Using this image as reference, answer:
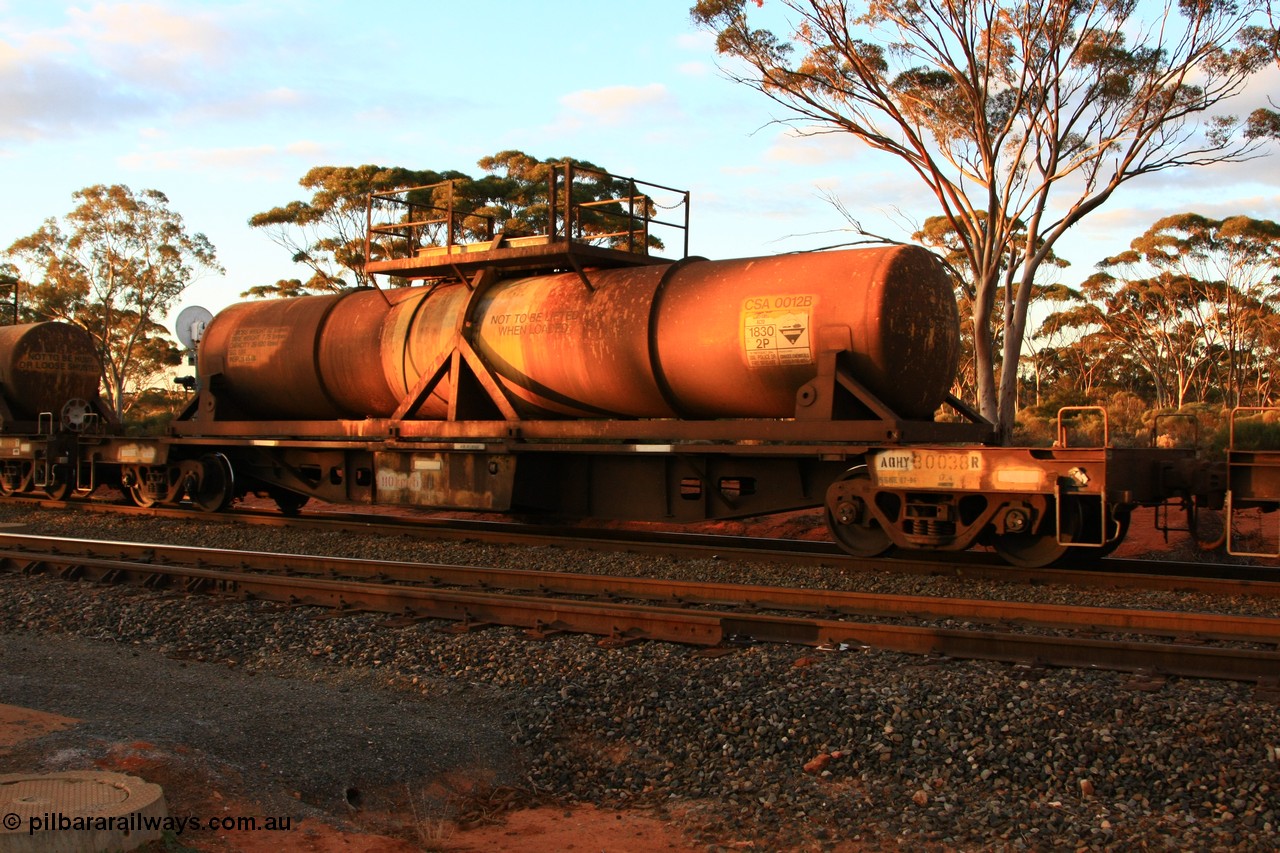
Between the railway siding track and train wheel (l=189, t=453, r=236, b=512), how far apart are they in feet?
14.7

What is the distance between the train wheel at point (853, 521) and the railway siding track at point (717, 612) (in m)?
1.82

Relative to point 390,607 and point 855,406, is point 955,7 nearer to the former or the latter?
point 855,406

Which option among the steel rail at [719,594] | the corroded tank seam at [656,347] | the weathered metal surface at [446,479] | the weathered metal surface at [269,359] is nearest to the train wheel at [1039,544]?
the steel rail at [719,594]

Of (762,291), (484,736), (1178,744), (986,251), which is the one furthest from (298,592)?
(986,251)

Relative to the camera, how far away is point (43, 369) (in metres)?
19.1

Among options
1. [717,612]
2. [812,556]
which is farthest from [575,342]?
[717,612]

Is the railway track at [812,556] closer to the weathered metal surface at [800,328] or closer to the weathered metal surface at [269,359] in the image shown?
the weathered metal surface at [800,328]

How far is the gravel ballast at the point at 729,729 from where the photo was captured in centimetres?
Answer: 456

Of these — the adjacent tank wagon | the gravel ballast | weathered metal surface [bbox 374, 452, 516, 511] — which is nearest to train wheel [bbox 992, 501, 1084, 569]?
the adjacent tank wagon

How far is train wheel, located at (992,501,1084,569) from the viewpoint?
30.1 ft

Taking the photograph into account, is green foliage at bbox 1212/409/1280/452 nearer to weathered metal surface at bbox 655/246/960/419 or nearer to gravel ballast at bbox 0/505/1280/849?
weathered metal surface at bbox 655/246/960/419

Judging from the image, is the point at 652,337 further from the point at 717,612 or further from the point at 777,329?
the point at 717,612

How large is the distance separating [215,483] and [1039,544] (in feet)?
36.8

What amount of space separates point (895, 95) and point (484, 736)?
2052 centimetres
